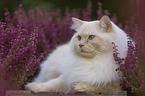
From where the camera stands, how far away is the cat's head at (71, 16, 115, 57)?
6.41 feet

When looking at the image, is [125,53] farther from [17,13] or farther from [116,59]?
[17,13]

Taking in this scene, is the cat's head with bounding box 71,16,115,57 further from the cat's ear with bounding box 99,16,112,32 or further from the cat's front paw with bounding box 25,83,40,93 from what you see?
the cat's front paw with bounding box 25,83,40,93

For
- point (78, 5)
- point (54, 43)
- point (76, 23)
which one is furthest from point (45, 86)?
point (78, 5)

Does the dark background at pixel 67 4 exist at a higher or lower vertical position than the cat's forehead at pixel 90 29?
higher

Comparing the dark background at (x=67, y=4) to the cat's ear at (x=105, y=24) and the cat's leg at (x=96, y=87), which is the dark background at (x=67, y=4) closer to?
the cat's ear at (x=105, y=24)

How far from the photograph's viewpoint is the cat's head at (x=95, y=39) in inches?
76.9

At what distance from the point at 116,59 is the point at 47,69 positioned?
1190 mm

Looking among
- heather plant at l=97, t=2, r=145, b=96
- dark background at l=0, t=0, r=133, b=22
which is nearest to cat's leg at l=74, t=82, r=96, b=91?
heather plant at l=97, t=2, r=145, b=96

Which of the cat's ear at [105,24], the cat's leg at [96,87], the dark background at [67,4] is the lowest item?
the cat's leg at [96,87]

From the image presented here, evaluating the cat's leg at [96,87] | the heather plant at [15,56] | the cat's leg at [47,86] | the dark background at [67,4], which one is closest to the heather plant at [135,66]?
the cat's leg at [96,87]

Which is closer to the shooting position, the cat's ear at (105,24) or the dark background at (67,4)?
the cat's ear at (105,24)

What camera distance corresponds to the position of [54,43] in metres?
3.37

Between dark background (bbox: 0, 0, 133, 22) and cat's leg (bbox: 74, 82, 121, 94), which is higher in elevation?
dark background (bbox: 0, 0, 133, 22)

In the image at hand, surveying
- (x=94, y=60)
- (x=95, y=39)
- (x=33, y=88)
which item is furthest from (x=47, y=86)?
(x=95, y=39)
